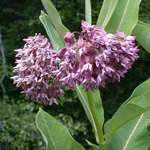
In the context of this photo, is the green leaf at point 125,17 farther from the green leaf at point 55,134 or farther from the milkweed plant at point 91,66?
the green leaf at point 55,134

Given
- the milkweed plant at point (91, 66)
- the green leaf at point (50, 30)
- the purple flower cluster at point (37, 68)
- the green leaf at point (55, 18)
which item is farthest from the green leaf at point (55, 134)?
the green leaf at point (55, 18)

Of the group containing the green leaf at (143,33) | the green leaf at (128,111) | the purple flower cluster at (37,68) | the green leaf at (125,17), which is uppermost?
the green leaf at (125,17)

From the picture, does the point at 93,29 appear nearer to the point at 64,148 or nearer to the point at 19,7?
the point at 64,148

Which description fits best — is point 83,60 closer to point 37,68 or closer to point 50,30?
point 37,68

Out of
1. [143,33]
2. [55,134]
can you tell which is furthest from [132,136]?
[143,33]

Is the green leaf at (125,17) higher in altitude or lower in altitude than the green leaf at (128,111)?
higher

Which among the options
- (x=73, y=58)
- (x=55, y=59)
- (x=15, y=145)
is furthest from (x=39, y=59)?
(x=15, y=145)

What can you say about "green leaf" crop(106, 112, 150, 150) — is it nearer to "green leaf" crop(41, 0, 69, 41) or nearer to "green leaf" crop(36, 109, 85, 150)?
"green leaf" crop(36, 109, 85, 150)
